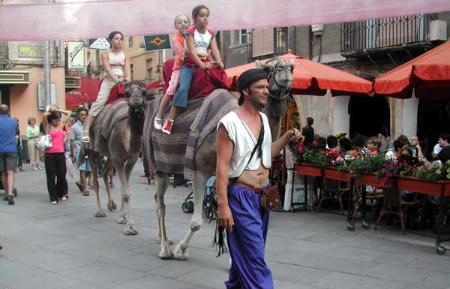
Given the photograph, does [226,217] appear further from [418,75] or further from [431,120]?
[431,120]

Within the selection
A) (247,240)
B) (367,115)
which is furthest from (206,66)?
(367,115)

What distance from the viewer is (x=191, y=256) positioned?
6.70 meters

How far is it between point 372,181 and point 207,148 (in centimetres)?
329

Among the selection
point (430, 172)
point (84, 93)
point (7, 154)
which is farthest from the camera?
point (84, 93)

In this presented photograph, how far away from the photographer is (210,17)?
21.6 ft

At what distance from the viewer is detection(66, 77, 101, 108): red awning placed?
952 inches

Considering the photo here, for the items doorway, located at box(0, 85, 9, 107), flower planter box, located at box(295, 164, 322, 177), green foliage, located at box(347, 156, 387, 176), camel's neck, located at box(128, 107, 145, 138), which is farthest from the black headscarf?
doorway, located at box(0, 85, 9, 107)

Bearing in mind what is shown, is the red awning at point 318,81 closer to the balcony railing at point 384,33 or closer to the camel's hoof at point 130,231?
the camel's hoof at point 130,231

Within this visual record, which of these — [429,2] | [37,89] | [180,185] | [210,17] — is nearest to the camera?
[429,2]

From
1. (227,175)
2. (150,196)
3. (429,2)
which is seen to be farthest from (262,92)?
(150,196)

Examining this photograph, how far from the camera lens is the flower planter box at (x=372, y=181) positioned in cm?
793

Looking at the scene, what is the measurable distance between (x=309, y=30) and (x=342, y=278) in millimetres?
15591

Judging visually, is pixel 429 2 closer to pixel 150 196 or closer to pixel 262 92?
pixel 262 92

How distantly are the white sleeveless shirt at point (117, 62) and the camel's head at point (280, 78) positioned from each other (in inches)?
176
